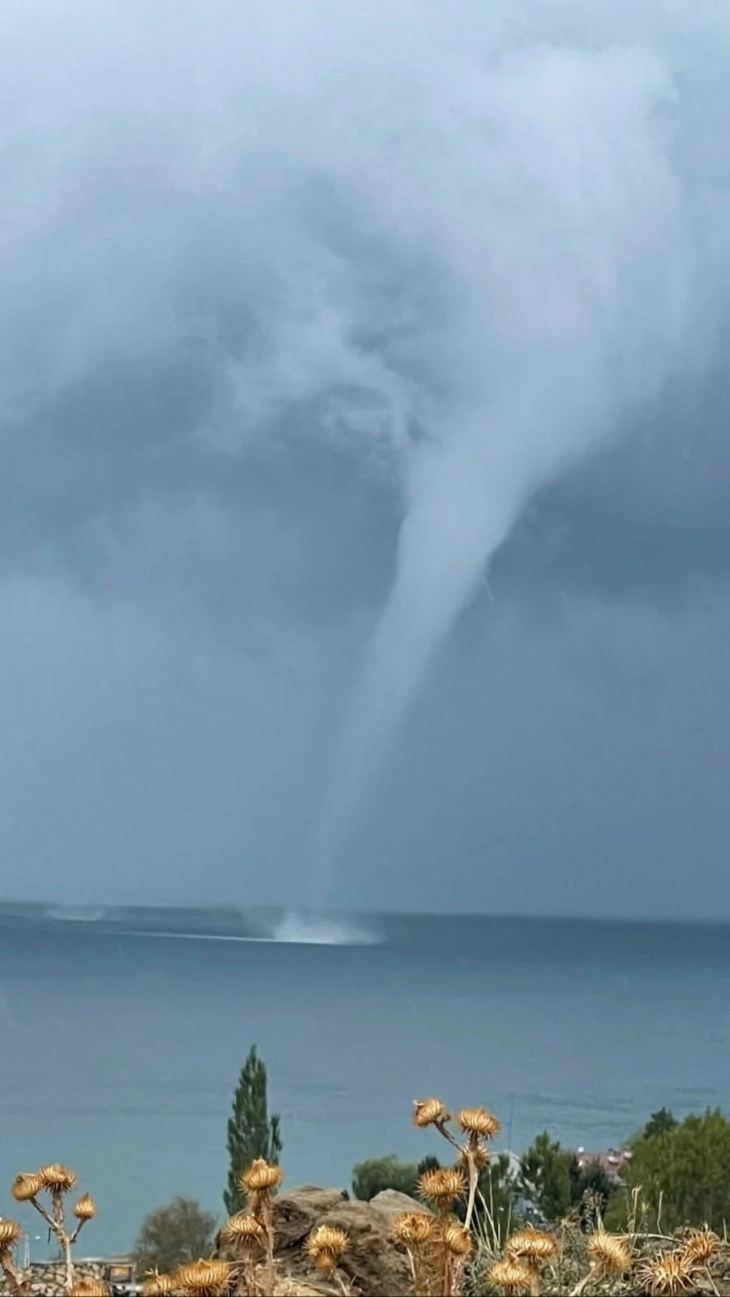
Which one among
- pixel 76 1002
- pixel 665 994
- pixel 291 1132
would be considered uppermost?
pixel 665 994

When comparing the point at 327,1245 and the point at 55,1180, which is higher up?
the point at 55,1180

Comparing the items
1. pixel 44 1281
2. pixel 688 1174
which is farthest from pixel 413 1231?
pixel 688 1174

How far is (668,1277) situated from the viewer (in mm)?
3613

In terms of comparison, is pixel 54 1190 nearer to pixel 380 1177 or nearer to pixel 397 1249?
pixel 397 1249

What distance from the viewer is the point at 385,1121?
7944 centimetres

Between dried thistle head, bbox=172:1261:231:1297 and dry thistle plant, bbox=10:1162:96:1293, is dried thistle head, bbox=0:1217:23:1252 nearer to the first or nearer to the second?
dry thistle plant, bbox=10:1162:96:1293

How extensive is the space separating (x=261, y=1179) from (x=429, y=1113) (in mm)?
590

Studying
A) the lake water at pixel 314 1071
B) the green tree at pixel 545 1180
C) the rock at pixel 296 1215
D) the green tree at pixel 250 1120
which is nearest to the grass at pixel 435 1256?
the rock at pixel 296 1215

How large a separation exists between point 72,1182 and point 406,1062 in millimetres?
110072

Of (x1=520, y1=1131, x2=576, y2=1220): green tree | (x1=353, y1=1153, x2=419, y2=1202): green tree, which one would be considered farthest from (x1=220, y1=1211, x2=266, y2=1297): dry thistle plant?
(x1=353, y1=1153, x2=419, y2=1202): green tree

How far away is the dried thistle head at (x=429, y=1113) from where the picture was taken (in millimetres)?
3980

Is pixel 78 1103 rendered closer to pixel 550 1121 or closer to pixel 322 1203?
pixel 550 1121

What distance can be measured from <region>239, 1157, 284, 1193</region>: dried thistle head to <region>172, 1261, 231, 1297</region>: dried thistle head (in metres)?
0.42

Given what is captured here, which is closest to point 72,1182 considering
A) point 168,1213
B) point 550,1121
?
point 168,1213
